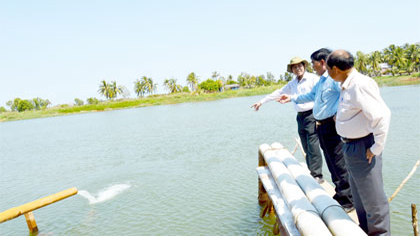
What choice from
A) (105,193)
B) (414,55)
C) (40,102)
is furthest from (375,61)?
(40,102)

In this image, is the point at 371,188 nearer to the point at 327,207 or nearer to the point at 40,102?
the point at 327,207

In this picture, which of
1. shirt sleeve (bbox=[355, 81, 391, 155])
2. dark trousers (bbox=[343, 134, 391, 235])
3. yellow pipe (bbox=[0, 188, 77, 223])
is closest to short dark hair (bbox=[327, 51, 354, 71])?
shirt sleeve (bbox=[355, 81, 391, 155])

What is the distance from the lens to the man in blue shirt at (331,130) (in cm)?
386

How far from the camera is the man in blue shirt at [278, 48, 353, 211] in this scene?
386 cm

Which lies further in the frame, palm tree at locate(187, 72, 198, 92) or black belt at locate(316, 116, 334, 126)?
palm tree at locate(187, 72, 198, 92)

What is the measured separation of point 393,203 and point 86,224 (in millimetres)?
6831

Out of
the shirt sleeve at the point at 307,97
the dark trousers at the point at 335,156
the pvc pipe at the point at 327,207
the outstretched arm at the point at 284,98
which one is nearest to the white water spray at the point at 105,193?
the outstretched arm at the point at 284,98

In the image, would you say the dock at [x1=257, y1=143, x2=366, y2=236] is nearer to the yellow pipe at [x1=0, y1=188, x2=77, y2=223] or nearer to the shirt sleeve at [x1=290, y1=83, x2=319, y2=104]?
the shirt sleeve at [x1=290, y1=83, x2=319, y2=104]

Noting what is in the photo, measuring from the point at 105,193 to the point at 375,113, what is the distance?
8.64 m

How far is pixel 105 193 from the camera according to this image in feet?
31.0

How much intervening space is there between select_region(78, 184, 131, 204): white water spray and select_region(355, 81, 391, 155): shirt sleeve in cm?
796

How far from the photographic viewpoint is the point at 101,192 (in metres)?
9.64

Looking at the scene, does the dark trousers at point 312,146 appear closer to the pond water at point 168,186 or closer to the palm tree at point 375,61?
the pond water at point 168,186

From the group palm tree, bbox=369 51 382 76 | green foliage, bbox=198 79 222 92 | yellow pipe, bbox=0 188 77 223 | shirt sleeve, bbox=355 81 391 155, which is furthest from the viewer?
green foliage, bbox=198 79 222 92
